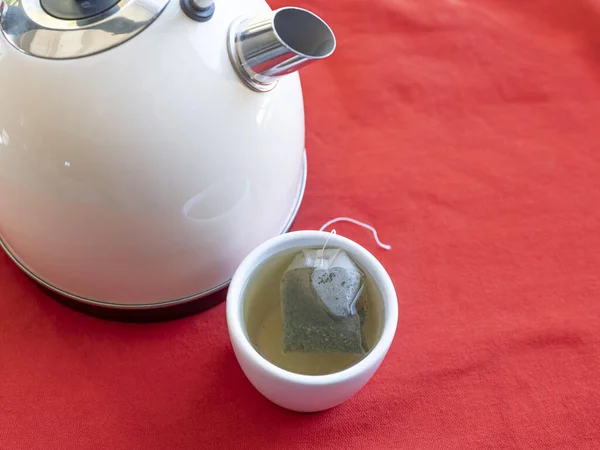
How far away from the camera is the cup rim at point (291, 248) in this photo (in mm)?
395

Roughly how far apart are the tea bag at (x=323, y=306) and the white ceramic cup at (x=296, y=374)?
0.05 ft

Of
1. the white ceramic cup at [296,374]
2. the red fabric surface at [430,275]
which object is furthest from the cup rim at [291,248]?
the red fabric surface at [430,275]

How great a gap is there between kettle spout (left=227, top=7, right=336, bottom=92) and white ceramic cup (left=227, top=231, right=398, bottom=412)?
135 millimetres

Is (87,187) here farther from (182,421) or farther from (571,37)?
(571,37)

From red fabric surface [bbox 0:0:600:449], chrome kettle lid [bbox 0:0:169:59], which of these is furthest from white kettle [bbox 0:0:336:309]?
red fabric surface [bbox 0:0:600:449]

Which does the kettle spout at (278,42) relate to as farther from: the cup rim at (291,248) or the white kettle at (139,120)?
the cup rim at (291,248)

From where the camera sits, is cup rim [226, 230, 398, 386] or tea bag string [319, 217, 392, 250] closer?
cup rim [226, 230, 398, 386]

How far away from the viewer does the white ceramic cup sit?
40 cm

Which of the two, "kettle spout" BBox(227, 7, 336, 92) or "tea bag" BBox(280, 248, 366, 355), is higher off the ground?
"kettle spout" BBox(227, 7, 336, 92)

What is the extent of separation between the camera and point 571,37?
0.78 metres

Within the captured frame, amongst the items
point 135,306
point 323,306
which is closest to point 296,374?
Answer: point 323,306

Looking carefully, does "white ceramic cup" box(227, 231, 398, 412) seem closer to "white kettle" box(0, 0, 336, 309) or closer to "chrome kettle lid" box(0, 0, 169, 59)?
"white kettle" box(0, 0, 336, 309)

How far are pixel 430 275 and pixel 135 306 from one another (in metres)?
0.28

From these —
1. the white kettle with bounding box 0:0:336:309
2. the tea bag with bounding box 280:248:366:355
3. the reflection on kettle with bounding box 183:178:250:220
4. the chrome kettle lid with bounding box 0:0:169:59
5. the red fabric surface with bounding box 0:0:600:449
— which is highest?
the chrome kettle lid with bounding box 0:0:169:59
